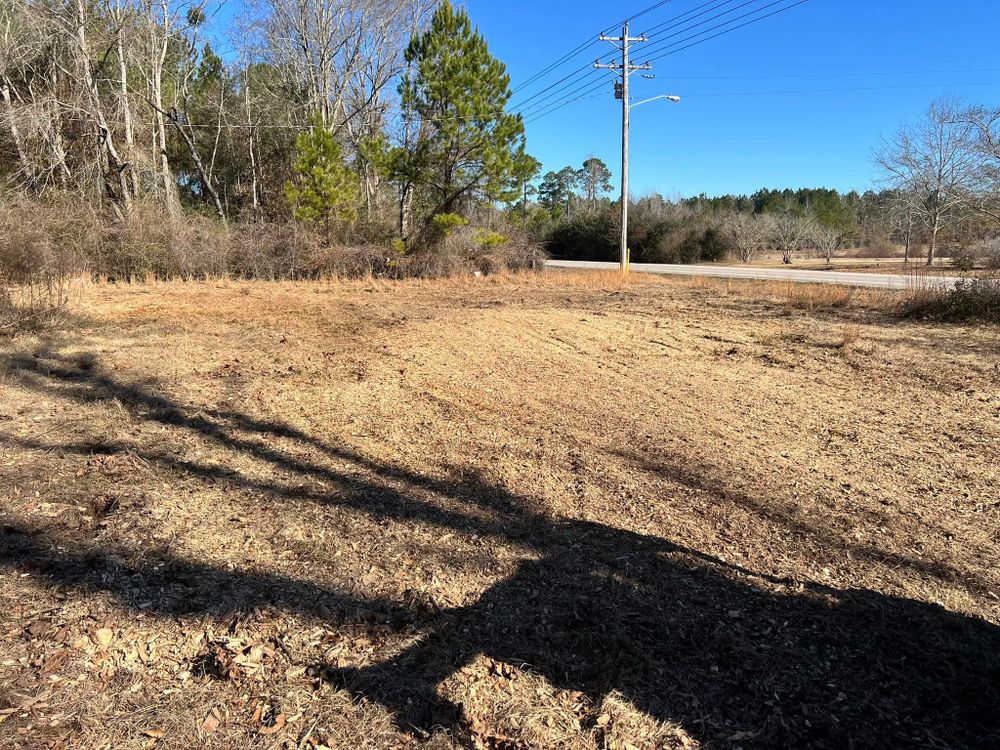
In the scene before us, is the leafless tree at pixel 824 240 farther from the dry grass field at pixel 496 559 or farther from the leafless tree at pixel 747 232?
the dry grass field at pixel 496 559

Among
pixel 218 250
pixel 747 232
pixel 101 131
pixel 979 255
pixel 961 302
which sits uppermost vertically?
pixel 101 131

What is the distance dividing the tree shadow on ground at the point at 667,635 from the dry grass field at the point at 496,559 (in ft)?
0.04

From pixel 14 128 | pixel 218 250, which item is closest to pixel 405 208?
pixel 218 250

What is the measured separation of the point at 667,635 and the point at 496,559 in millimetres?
955

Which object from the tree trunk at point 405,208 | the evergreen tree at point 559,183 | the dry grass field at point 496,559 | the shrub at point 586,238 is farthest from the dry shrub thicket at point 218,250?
the evergreen tree at point 559,183

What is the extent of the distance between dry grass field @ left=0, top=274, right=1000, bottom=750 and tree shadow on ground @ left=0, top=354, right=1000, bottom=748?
0.01 m

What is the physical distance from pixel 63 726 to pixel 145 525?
1.51 m

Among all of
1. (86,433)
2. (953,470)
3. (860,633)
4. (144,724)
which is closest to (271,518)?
(144,724)

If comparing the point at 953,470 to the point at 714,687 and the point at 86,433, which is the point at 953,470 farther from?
the point at 86,433

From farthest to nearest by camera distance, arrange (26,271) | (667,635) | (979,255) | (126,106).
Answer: (126,106), (979,255), (26,271), (667,635)

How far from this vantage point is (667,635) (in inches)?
103

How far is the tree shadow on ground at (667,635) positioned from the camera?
7.17 feet

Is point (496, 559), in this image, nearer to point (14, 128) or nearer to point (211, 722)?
point (211, 722)

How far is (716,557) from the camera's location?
3.23 meters
